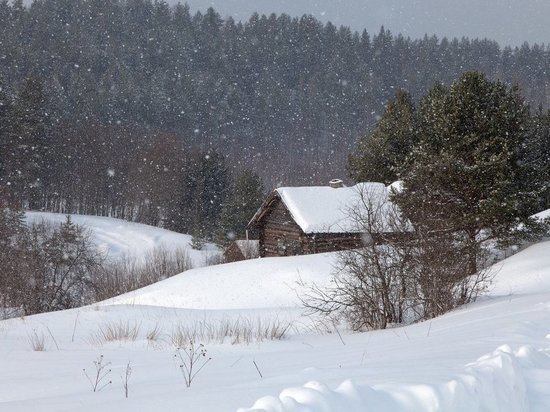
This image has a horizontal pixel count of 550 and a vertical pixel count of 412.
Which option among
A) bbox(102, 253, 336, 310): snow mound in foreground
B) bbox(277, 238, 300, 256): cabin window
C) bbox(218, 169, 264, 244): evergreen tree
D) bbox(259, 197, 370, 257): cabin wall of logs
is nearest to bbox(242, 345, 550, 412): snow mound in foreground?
bbox(102, 253, 336, 310): snow mound in foreground

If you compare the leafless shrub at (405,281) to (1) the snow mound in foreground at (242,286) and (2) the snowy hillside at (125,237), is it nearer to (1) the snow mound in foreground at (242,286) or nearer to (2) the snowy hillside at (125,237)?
(1) the snow mound in foreground at (242,286)

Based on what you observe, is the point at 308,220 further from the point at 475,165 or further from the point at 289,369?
the point at 289,369

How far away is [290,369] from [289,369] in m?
0.01

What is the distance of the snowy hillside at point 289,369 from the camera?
132 inches

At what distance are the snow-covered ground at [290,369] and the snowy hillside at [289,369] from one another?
0.01 metres

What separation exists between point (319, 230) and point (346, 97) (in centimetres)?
12925

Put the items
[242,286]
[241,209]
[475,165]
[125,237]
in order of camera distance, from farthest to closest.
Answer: [125,237] < [241,209] < [242,286] < [475,165]

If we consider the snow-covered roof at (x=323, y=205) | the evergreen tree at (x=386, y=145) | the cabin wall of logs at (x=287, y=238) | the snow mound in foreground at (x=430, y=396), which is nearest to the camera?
the snow mound in foreground at (x=430, y=396)

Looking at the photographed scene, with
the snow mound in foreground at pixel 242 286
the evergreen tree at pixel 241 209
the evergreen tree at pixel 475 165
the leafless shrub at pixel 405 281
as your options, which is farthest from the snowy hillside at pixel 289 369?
the evergreen tree at pixel 241 209

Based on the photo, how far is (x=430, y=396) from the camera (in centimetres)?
330

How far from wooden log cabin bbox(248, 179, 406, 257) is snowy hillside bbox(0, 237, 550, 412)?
1638 centimetres

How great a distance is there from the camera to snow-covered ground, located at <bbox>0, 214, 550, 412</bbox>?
3.35 m

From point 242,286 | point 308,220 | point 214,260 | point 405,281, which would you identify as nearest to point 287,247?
point 308,220

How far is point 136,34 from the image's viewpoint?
140 metres
